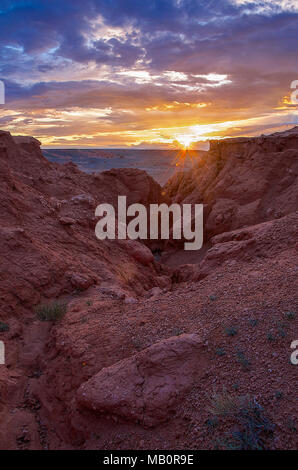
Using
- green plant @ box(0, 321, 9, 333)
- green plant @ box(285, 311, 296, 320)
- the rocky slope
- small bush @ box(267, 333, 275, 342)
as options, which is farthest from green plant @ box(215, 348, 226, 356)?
green plant @ box(0, 321, 9, 333)

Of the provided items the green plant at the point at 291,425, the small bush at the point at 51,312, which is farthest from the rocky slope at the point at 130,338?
the small bush at the point at 51,312

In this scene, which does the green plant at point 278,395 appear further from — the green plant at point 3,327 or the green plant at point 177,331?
the green plant at point 3,327

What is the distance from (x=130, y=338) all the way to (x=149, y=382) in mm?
1237

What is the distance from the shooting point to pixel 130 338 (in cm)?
515

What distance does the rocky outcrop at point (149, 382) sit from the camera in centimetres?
375

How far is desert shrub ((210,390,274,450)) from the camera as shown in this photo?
303 centimetres

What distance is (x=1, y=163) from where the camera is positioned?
1023 centimetres

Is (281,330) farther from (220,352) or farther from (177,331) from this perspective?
(177,331)

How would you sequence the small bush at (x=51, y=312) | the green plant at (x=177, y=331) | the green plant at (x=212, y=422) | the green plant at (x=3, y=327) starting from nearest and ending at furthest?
1. the green plant at (x=212, y=422)
2. the green plant at (x=177, y=331)
3. the green plant at (x=3, y=327)
4. the small bush at (x=51, y=312)

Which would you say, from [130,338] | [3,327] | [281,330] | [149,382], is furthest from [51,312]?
[281,330]

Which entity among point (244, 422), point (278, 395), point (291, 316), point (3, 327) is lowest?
point (3, 327)

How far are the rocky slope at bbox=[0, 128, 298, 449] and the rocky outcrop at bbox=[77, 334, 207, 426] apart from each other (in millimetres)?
13

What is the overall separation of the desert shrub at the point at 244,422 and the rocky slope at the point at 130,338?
46 millimetres
